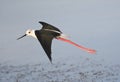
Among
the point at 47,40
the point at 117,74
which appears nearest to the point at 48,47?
the point at 47,40

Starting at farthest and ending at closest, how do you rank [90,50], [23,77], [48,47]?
[23,77] → [90,50] → [48,47]

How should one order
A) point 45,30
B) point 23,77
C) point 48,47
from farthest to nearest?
1. point 23,77
2. point 45,30
3. point 48,47

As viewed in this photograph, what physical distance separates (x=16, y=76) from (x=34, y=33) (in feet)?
5.89

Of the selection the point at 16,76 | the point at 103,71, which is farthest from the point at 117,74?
the point at 16,76

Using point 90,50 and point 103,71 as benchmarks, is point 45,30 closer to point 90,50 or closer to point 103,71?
point 90,50

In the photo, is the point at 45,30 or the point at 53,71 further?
the point at 53,71

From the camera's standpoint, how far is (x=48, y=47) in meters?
8.38

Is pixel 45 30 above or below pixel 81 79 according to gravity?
above

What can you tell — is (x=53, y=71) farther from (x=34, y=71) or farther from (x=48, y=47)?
(x=48, y=47)

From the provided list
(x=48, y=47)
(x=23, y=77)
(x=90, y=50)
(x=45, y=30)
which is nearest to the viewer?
(x=48, y=47)

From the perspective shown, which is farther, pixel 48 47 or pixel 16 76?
pixel 16 76

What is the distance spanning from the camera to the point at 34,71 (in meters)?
10.9

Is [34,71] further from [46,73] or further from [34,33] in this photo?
[34,33]

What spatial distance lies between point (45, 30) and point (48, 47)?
0.68 metres
